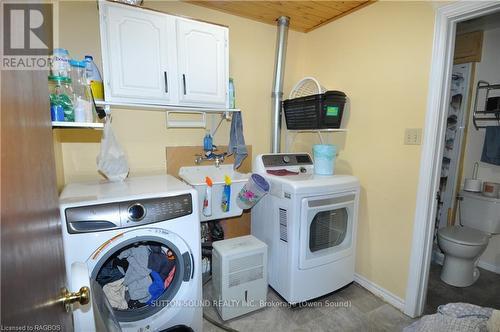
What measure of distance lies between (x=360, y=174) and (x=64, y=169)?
227cm

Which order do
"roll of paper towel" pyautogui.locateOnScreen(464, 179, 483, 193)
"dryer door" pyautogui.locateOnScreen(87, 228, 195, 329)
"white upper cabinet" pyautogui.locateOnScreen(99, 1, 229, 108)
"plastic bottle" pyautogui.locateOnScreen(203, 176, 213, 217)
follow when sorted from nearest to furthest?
"dryer door" pyautogui.locateOnScreen(87, 228, 195, 329) < "white upper cabinet" pyautogui.locateOnScreen(99, 1, 229, 108) < "plastic bottle" pyautogui.locateOnScreen(203, 176, 213, 217) < "roll of paper towel" pyautogui.locateOnScreen(464, 179, 483, 193)

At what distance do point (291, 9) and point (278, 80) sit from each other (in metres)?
0.58

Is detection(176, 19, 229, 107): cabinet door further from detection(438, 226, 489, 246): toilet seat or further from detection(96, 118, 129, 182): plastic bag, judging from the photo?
detection(438, 226, 489, 246): toilet seat

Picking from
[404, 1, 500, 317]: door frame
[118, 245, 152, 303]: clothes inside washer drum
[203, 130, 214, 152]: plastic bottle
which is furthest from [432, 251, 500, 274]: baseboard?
[118, 245, 152, 303]: clothes inside washer drum

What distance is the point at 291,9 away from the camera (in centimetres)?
209

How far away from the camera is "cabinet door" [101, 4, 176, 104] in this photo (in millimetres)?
1510

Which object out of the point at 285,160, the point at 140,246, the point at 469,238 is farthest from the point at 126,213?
the point at 469,238

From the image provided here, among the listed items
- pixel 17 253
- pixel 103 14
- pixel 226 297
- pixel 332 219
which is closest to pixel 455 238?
pixel 332 219

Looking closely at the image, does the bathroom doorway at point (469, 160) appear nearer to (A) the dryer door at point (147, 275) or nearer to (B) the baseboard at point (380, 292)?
(B) the baseboard at point (380, 292)

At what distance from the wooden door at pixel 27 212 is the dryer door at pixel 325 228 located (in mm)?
1402

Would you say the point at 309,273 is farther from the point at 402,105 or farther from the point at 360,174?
the point at 402,105

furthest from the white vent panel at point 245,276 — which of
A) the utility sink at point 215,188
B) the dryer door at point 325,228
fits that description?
the utility sink at point 215,188

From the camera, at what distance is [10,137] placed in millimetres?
444

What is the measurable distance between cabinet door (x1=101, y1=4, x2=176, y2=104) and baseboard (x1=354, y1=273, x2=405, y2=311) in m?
2.15
